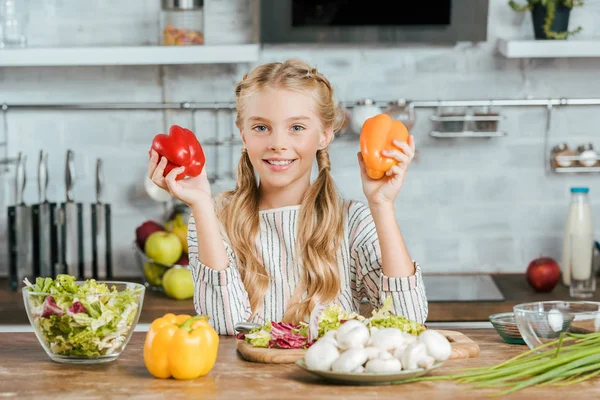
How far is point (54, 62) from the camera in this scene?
118 inches

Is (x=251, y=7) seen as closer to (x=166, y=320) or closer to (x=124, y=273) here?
(x=124, y=273)

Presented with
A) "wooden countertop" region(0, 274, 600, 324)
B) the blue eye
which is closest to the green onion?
the blue eye

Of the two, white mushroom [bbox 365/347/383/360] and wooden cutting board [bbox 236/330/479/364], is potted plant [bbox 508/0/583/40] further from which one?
white mushroom [bbox 365/347/383/360]

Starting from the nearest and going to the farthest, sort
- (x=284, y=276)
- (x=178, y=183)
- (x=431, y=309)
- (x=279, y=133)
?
(x=178, y=183), (x=279, y=133), (x=284, y=276), (x=431, y=309)

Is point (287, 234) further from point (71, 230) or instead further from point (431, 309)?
point (71, 230)

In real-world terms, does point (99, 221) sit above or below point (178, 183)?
below

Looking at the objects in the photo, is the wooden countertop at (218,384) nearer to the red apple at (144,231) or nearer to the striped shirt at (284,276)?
the striped shirt at (284,276)

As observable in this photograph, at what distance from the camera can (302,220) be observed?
2.14 metres

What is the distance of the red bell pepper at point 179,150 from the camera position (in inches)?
69.4

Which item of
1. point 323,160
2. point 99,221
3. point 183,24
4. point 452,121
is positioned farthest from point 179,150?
point 452,121

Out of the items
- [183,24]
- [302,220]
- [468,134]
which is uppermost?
[183,24]

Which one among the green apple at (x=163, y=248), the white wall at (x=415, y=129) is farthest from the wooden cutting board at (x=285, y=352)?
the white wall at (x=415, y=129)

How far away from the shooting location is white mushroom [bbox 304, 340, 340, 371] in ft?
4.50

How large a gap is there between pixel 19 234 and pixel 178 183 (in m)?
1.37
